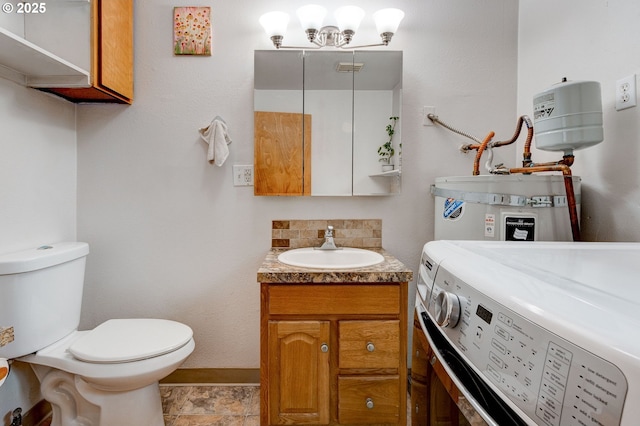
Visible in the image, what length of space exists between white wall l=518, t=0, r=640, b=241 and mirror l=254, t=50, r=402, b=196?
723 mm

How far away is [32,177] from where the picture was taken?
1.56 m

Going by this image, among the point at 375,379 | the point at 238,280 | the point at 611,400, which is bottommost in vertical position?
the point at 375,379

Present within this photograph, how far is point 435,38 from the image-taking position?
73.9 inches

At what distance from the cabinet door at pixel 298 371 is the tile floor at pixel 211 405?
0.34 m

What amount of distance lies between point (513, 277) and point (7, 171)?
185 cm

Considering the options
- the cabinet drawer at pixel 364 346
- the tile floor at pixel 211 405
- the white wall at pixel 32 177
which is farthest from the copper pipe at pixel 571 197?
the white wall at pixel 32 177

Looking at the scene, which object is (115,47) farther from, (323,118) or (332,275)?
(332,275)

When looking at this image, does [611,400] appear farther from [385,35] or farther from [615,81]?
[385,35]

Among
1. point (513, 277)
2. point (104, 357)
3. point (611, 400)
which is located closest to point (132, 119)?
point (104, 357)

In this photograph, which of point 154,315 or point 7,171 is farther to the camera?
point 154,315

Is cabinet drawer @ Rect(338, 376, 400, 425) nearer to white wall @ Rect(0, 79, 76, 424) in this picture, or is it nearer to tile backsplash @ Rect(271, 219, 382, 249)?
tile backsplash @ Rect(271, 219, 382, 249)

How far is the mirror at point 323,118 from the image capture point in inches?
71.5

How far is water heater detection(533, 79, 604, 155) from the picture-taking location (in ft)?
3.92

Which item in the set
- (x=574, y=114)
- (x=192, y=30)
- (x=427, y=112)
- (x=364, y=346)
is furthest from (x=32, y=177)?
(x=574, y=114)
